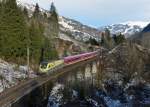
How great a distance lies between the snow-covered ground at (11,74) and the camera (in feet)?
193

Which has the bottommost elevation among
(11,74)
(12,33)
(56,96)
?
(56,96)

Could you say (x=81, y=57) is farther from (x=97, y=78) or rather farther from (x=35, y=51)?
(x=97, y=78)

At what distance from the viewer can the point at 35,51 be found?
87625 millimetres

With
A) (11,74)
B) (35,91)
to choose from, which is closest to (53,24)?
(11,74)

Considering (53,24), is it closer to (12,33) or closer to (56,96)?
(12,33)

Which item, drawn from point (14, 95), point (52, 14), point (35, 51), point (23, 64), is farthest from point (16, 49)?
point (52, 14)

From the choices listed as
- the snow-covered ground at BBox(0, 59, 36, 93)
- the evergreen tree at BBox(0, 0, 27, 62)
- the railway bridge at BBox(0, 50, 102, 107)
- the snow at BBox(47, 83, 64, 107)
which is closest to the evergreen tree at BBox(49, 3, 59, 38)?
the evergreen tree at BBox(0, 0, 27, 62)

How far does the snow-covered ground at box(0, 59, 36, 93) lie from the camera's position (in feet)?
193

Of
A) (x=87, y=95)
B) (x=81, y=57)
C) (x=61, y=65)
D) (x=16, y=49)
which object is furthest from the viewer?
→ (x=81, y=57)

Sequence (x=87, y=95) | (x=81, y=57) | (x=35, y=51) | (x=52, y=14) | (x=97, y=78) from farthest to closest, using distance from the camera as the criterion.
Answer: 1. (x=52, y=14)
2. (x=81, y=57)
3. (x=35, y=51)
4. (x=97, y=78)
5. (x=87, y=95)

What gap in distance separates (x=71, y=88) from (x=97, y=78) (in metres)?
14.6

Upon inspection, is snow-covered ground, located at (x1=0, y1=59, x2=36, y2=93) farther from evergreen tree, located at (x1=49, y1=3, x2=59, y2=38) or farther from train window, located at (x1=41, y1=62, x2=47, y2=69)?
evergreen tree, located at (x1=49, y1=3, x2=59, y2=38)

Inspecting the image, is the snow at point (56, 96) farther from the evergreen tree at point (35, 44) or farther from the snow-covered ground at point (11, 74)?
the evergreen tree at point (35, 44)

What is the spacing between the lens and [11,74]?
65438mm
